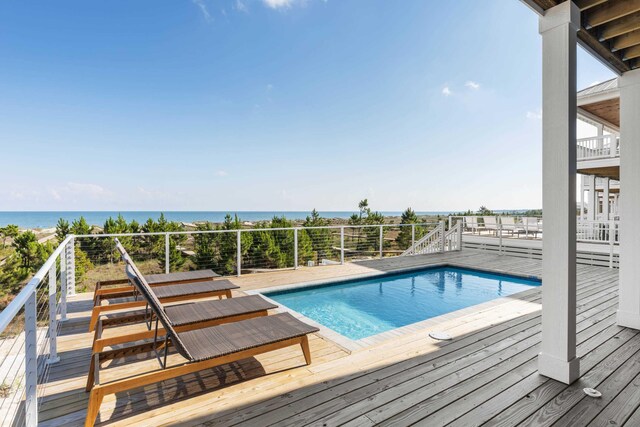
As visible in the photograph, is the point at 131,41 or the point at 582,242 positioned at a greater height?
the point at 131,41

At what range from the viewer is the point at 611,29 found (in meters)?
2.53

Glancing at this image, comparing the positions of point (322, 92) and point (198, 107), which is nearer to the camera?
point (322, 92)

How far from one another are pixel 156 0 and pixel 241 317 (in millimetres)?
11372

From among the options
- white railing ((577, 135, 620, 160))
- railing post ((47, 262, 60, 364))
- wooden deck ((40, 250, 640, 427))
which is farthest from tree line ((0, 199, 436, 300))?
white railing ((577, 135, 620, 160))

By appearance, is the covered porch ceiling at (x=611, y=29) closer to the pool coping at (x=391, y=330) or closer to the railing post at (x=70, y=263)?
the pool coping at (x=391, y=330)

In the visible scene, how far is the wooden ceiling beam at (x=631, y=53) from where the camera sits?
9.12ft

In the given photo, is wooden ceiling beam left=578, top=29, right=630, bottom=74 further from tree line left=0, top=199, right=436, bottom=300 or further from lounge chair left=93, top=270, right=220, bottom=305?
tree line left=0, top=199, right=436, bottom=300

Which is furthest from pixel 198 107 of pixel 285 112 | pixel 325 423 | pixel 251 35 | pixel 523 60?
pixel 325 423

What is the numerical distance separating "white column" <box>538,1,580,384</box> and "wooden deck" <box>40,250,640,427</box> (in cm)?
27

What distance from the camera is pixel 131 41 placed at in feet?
39.8

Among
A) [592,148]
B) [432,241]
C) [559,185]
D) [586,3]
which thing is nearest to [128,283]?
[559,185]

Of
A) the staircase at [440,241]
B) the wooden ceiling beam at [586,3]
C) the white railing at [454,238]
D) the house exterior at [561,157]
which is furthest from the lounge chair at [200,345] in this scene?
the white railing at [454,238]

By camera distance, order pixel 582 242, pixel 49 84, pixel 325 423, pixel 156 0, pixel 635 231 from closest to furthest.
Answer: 1. pixel 325 423
2. pixel 635 231
3. pixel 582 242
4. pixel 156 0
5. pixel 49 84

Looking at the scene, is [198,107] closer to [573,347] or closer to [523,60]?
[523,60]
